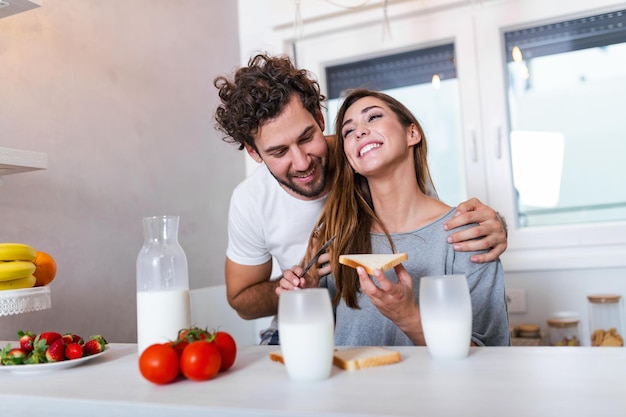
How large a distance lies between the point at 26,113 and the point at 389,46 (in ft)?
5.71

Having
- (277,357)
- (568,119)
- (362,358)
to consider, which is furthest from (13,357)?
(568,119)

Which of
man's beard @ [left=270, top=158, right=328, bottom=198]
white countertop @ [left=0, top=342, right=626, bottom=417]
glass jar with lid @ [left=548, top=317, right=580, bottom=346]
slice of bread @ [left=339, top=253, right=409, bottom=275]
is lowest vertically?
glass jar with lid @ [left=548, top=317, right=580, bottom=346]

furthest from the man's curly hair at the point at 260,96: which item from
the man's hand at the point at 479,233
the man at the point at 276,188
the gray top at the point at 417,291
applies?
the man's hand at the point at 479,233

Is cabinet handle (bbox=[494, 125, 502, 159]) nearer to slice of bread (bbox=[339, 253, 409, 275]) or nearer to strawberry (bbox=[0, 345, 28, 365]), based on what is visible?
slice of bread (bbox=[339, 253, 409, 275])

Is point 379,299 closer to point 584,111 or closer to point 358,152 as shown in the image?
point 358,152

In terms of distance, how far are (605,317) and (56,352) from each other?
215 centimetres

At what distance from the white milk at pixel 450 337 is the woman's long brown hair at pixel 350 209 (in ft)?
2.04

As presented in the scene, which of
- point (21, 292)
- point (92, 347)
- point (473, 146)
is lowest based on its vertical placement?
point (92, 347)

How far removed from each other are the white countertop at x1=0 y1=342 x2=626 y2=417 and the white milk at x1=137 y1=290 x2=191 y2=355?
6cm

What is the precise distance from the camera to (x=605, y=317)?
2373mm

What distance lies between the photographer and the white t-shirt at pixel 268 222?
1.92 m

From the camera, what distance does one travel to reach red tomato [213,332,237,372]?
89 centimetres

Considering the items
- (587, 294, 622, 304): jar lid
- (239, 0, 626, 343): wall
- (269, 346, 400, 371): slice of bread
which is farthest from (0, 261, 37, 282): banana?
(587, 294, 622, 304): jar lid

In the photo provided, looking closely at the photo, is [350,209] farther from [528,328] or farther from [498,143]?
[498,143]
